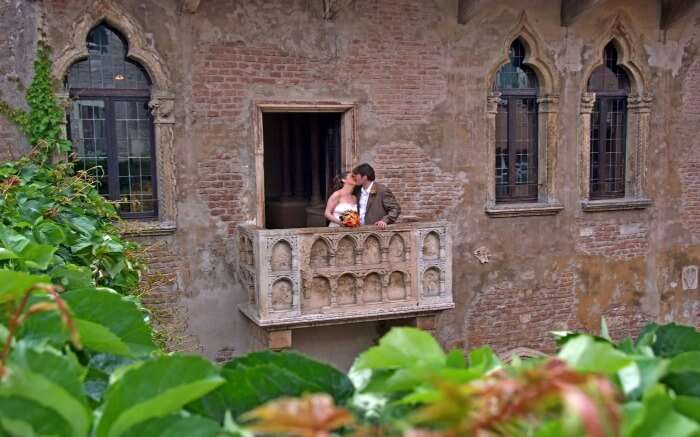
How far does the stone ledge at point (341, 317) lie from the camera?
7691 millimetres

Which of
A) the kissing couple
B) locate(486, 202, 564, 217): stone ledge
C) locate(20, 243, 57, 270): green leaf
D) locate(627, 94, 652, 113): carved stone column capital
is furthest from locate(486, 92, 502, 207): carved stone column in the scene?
locate(20, 243, 57, 270): green leaf

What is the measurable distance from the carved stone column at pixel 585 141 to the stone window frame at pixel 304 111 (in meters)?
3.47

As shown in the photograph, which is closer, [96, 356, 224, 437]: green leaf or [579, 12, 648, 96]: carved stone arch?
[96, 356, 224, 437]: green leaf

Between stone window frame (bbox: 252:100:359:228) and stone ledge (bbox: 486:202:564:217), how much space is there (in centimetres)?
216

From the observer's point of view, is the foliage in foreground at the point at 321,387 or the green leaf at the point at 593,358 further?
the green leaf at the point at 593,358

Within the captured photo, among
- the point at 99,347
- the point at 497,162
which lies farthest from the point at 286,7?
the point at 99,347

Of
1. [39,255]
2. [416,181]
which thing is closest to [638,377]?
[39,255]

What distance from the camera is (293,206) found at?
466 inches

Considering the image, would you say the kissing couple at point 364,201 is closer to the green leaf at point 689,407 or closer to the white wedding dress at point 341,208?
the white wedding dress at point 341,208

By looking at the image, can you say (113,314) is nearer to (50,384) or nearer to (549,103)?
(50,384)

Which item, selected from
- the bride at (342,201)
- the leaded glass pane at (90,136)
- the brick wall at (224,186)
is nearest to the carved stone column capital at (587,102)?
the bride at (342,201)

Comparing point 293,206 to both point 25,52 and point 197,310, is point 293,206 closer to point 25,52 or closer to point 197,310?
point 197,310

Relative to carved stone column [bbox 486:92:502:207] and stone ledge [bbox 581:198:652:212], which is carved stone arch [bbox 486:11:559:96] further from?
stone ledge [bbox 581:198:652:212]

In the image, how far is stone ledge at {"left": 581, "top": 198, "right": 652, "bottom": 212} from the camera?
33.8 feet
